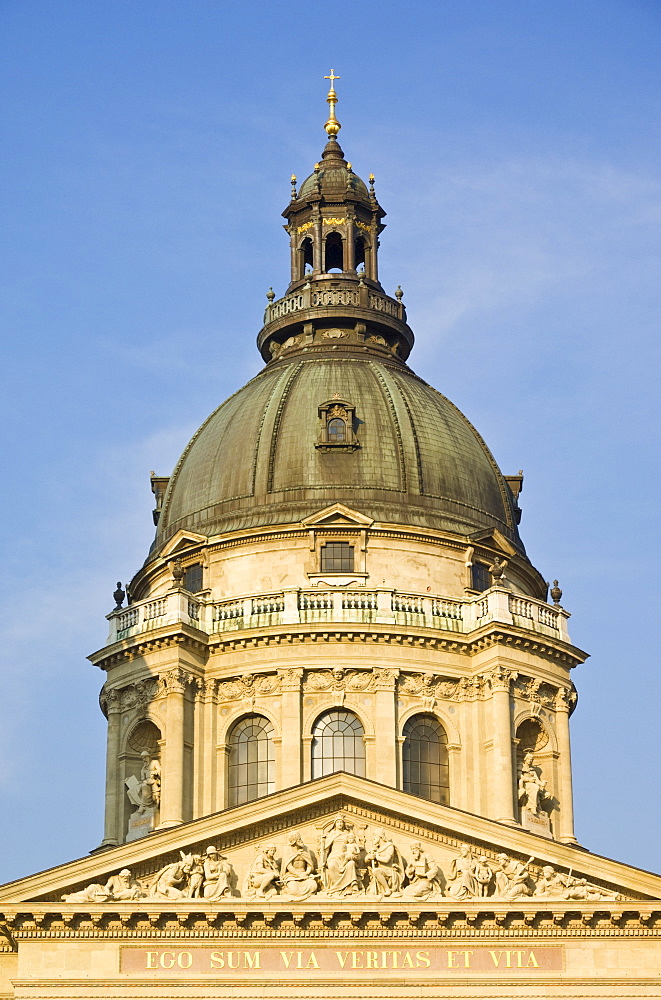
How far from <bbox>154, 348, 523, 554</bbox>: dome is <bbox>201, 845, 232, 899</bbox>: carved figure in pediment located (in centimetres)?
1936

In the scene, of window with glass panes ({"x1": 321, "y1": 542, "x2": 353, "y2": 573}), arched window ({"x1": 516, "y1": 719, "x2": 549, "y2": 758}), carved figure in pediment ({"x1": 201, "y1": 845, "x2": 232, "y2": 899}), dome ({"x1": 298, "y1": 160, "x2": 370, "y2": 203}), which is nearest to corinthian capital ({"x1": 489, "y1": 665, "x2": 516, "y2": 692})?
arched window ({"x1": 516, "y1": 719, "x2": 549, "y2": 758})

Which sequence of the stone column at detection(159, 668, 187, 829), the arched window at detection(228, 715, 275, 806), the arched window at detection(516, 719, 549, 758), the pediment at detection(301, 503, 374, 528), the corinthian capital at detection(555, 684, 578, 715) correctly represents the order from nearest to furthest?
the stone column at detection(159, 668, 187, 829) → the arched window at detection(228, 715, 275, 806) → the arched window at detection(516, 719, 549, 758) → the corinthian capital at detection(555, 684, 578, 715) → the pediment at detection(301, 503, 374, 528)

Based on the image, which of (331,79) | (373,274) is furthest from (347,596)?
(331,79)

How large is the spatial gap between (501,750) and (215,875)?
52.1 ft

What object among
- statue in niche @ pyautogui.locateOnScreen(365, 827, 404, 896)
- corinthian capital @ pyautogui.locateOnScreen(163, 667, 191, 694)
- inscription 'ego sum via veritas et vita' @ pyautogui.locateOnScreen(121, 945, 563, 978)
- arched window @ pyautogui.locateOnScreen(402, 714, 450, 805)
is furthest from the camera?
corinthian capital @ pyautogui.locateOnScreen(163, 667, 191, 694)

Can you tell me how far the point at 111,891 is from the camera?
160ft

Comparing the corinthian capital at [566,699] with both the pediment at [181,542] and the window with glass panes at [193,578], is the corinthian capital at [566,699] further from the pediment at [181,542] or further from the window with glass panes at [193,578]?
the pediment at [181,542]

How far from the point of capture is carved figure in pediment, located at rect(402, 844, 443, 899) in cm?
4881

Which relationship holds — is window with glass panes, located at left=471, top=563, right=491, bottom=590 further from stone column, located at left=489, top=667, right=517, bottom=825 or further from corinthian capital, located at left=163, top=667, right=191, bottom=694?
corinthian capital, located at left=163, top=667, right=191, bottom=694

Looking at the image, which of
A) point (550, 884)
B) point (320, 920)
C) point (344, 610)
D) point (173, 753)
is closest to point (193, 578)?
point (344, 610)

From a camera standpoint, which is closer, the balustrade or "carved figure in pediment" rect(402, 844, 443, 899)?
"carved figure in pediment" rect(402, 844, 443, 899)

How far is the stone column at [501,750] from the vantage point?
62.0 m

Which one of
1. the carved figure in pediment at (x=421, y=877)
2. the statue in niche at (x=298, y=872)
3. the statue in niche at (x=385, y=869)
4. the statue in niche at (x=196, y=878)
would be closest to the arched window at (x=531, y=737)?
the carved figure in pediment at (x=421, y=877)

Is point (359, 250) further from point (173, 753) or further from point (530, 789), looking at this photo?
point (530, 789)
